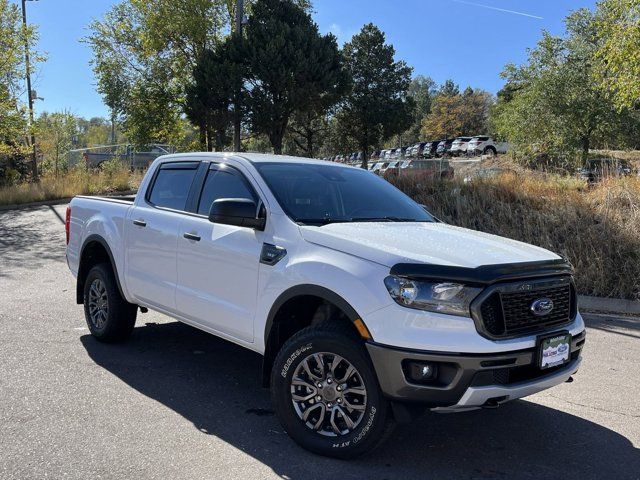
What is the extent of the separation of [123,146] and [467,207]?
27637 mm

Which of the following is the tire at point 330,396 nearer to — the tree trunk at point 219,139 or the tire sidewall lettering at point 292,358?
the tire sidewall lettering at point 292,358

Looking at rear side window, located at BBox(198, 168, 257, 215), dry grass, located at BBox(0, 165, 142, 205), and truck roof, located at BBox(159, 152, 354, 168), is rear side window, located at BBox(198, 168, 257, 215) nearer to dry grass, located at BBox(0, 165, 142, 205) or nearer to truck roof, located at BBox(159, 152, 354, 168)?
truck roof, located at BBox(159, 152, 354, 168)

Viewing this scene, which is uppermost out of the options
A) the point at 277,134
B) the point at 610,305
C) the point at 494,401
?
the point at 277,134

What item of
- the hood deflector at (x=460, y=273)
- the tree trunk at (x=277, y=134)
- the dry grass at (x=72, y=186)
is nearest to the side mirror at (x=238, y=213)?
the hood deflector at (x=460, y=273)

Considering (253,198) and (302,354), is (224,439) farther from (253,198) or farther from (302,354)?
(253,198)

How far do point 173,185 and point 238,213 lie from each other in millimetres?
1502

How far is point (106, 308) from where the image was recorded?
553cm

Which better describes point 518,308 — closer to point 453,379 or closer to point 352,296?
point 453,379

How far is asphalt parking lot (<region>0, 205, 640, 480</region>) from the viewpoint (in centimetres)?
331

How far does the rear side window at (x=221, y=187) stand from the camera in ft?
14.3

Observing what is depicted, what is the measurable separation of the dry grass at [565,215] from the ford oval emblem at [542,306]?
5698mm

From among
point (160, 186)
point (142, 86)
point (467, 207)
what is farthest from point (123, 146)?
point (160, 186)

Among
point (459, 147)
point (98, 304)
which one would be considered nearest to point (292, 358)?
point (98, 304)

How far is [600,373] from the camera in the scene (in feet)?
17.5
